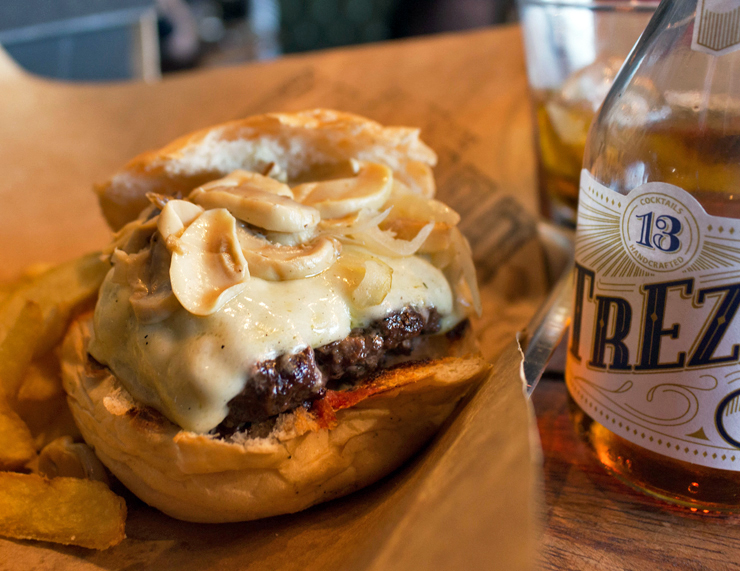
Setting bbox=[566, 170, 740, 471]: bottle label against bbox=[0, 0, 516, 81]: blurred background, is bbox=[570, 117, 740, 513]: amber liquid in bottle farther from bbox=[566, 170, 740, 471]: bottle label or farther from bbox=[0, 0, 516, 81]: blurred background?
bbox=[0, 0, 516, 81]: blurred background

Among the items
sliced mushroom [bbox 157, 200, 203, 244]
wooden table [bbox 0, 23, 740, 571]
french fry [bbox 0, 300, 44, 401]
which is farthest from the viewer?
wooden table [bbox 0, 23, 740, 571]

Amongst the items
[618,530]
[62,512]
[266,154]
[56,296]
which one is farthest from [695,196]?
[56,296]

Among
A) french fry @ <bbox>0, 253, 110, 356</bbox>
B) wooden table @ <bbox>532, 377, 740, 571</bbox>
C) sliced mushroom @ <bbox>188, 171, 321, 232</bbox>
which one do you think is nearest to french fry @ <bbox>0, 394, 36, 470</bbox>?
french fry @ <bbox>0, 253, 110, 356</bbox>

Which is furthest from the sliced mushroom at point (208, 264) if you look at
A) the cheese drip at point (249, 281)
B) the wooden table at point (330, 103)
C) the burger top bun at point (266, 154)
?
the wooden table at point (330, 103)

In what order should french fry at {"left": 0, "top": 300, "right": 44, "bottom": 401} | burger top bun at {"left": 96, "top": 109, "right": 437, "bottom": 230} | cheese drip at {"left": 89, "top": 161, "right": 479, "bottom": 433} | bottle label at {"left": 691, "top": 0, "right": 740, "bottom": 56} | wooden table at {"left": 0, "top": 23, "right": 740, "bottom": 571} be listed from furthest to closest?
wooden table at {"left": 0, "top": 23, "right": 740, "bottom": 571}
burger top bun at {"left": 96, "top": 109, "right": 437, "bottom": 230}
french fry at {"left": 0, "top": 300, "right": 44, "bottom": 401}
cheese drip at {"left": 89, "top": 161, "right": 479, "bottom": 433}
bottle label at {"left": 691, "top": 0, "right": 740, "bottom": 56}

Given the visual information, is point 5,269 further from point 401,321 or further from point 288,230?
point 401,321

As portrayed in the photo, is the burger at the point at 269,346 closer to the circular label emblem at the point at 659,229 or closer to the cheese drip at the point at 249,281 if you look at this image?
the cheese drip at the point at 249,281
